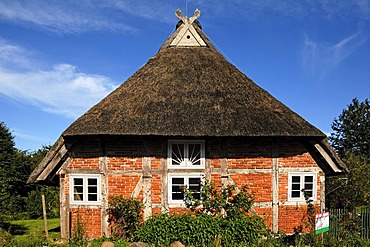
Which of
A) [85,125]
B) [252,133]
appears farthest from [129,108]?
[252,133]

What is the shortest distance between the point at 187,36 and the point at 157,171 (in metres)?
6.07

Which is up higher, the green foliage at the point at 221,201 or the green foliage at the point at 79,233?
the green foliage at the point at 221,201

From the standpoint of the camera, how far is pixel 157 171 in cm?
1079

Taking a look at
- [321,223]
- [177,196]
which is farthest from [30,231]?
[321,223]

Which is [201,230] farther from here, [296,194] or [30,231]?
[30,231]

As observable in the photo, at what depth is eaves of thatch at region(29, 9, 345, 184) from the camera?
1036cm

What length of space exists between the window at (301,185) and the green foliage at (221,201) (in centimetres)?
149

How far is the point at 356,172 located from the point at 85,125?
37.6 ft

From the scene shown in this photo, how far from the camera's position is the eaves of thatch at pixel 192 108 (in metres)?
10.4

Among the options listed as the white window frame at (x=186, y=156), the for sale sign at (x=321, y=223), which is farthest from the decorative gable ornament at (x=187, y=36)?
the for sale sign at (x=321, y=223)

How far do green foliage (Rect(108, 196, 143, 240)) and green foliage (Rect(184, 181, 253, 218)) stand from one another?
149cm

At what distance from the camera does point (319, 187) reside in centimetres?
1130

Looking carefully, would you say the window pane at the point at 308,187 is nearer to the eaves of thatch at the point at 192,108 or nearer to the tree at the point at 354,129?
the eaves of thatch at the point at 192,108

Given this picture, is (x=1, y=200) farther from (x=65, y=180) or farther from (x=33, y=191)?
(x=33, y=191)
